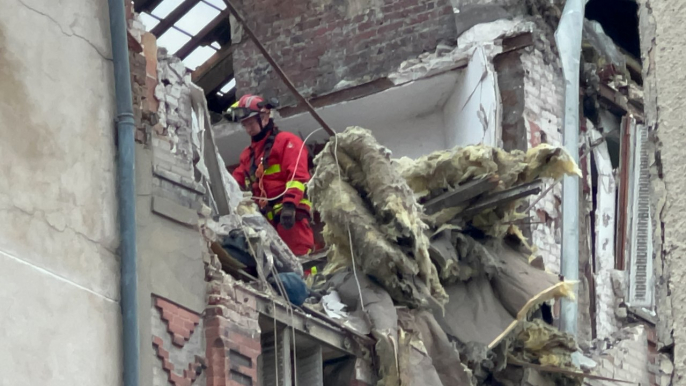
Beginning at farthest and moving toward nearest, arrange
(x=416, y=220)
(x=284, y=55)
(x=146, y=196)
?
(x=284, y=55) < (x=416, y=220) < (x=146, y=196)

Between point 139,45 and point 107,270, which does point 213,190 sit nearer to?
point 139,45

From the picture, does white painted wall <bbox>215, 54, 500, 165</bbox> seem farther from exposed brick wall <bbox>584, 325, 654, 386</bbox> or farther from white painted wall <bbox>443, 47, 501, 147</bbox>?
exposed brick wall <bbox>584, 325, 654, 386</bbox>

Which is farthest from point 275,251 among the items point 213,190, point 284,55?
point 284,55

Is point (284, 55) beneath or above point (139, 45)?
above

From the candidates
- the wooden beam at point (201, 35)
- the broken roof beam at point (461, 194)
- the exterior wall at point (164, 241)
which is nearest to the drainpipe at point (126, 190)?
the exterior wall at point (164, 241)

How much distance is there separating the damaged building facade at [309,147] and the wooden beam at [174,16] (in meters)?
1.48

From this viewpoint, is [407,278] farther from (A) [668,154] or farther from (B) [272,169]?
(A) [668,154]

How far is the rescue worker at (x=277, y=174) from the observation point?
1198 cm

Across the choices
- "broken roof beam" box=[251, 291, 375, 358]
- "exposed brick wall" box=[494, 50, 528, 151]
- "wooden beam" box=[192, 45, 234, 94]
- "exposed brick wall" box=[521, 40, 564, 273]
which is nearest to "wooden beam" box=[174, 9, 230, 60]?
"wooden beam" box=[192, 45, 234, 94]

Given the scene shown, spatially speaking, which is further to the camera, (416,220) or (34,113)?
(416,220)

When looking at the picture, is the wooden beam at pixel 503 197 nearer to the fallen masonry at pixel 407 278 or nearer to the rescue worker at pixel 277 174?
the fallen masonry at pixel 407 278

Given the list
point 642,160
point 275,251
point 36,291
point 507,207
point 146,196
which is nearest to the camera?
point 36,291

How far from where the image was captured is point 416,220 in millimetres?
10609

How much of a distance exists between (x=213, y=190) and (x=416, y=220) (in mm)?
1651
